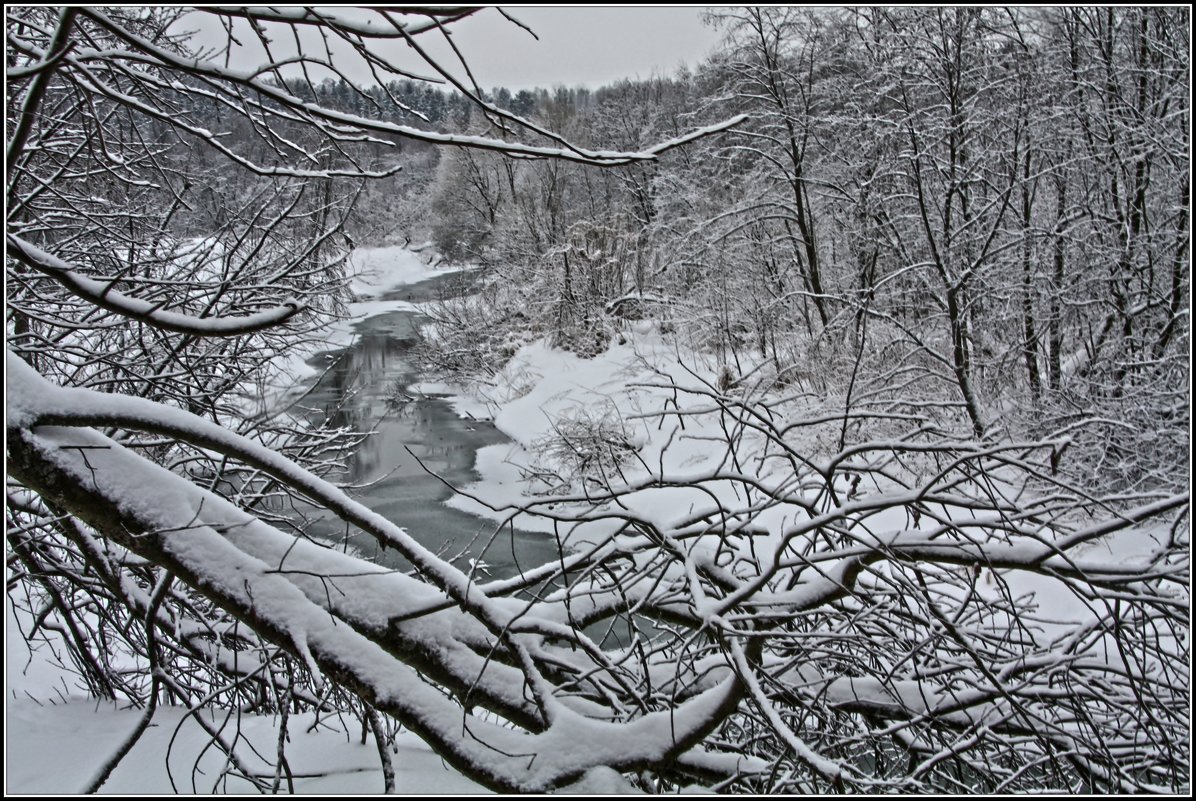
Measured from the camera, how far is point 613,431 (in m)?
3.38

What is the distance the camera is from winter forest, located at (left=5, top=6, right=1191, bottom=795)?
1.85 m

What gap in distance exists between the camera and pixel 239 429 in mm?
3879

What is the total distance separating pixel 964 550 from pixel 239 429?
3434 millimetres

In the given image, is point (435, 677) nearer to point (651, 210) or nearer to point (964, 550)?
point (964, 550)

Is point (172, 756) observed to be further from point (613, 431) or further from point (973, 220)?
point (973, 220)

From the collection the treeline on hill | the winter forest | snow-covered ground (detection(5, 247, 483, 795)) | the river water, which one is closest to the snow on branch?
the winter forest

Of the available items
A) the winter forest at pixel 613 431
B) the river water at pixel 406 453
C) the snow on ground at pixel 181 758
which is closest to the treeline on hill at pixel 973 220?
the winter forest at pixel 613 431

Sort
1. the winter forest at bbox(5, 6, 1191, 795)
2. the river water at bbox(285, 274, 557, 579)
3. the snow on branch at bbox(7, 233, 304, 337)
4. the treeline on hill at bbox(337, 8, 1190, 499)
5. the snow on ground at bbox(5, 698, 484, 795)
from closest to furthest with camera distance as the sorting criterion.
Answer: the snow on branch at bbox(7, 233, 304, 337) → the winter forest at bbox(5, 6, 1191, 795) → the snow on ground at bbox(5, 698, 484, 795) → the treeline on hill at bbox(337, 8, 1190, 499) → the river water at bbox(285, 274, 557, 579)

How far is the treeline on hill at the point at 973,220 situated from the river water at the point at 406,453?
400 cm

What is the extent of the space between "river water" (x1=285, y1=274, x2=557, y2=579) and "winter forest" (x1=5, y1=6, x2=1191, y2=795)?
151 mm

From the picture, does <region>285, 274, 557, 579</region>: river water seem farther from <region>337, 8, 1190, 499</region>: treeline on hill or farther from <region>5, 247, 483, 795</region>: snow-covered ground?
<region>337, 8, 1190, 499</region>: treeline on hill

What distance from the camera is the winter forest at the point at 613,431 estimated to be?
185 cm

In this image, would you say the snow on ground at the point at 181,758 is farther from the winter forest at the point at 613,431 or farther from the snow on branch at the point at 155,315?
the snow on branch at the point at 155,315

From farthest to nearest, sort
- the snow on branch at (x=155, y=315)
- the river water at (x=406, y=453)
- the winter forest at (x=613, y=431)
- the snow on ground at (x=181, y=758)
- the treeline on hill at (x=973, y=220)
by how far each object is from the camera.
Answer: the river water at (x=406, y=453) < the treeline on hill at (x=973, y=220) < the snow on ground at (x=181, y=758) < the winter forest at (x=613, y=431) < the snow on branch at (x=155, y=315)
